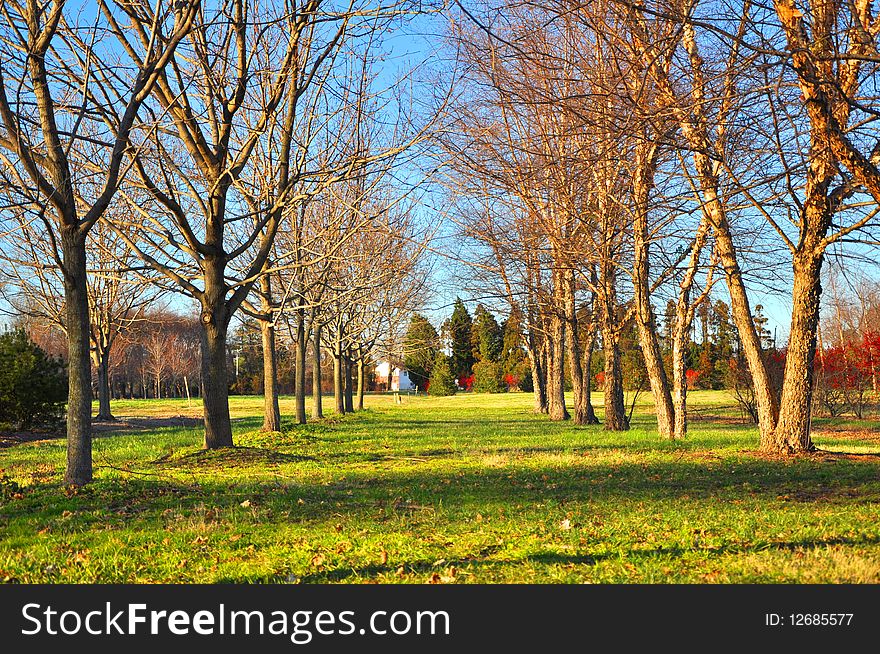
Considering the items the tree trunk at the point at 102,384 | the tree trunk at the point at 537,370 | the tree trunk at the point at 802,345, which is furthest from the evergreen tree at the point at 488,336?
the tree trunk at the point at 802,345

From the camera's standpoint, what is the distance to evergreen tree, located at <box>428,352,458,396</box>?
6312cm

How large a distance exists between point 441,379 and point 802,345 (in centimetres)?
5305

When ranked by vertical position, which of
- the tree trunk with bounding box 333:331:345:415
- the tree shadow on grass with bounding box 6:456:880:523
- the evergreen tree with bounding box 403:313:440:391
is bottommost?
the tree shadow on grass with bounding box 6:456:880:523

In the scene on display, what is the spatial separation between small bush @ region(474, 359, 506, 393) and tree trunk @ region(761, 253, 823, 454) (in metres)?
52.7

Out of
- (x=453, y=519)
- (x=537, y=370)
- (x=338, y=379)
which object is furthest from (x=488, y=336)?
(x=453, y=519)

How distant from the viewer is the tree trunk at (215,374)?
12.2 m

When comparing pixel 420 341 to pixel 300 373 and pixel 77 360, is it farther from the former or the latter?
pixel 77 360

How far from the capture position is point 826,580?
4410mm

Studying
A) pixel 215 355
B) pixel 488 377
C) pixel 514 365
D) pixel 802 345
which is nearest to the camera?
pixel 802 345

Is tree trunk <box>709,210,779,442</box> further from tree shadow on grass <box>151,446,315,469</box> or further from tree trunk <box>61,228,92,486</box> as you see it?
tree trunk <box>61,228,92,486</box>

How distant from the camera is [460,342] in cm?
7038

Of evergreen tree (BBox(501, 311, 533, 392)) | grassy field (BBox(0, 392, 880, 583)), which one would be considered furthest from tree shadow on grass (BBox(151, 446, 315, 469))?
evergreen tree (BBox(501, 311, 533, 392))

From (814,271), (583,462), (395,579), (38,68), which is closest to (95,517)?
(395,579)

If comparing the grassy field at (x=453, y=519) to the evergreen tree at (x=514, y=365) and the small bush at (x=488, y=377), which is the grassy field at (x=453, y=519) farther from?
the small bush at (x=488, y=377)
